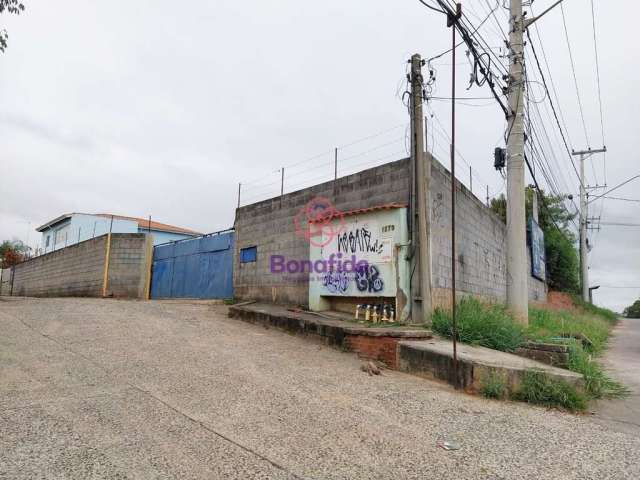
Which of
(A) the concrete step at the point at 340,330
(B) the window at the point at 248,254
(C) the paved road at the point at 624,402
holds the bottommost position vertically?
(C) the paved road at the point at 624,402

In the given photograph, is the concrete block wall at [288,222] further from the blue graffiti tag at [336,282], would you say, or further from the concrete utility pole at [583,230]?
the concrete utility pole at [583,230]

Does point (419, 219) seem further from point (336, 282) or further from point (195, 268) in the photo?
point (195, 268)

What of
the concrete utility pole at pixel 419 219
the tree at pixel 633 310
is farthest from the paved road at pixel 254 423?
the tree at pixel 633 310

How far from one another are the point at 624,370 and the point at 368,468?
6218mm

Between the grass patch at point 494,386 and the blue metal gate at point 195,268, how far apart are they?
25.6 ft

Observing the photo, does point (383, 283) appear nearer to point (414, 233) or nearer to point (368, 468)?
point (414, 233)

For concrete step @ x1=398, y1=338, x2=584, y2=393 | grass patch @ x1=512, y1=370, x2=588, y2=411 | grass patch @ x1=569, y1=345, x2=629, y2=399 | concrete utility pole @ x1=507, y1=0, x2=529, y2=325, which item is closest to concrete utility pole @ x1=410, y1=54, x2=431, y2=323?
concrete step @ x1=398, y1=338, x2=584, y2=393

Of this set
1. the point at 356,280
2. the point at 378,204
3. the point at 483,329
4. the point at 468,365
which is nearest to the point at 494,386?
the point at 468,365

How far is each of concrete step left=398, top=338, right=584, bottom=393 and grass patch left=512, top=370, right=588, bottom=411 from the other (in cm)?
6

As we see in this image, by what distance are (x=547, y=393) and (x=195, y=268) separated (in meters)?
10.2

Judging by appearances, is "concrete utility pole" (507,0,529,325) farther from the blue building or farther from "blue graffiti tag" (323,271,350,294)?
the blue building

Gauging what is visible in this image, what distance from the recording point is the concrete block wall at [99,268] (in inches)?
561

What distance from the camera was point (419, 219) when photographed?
284 inches

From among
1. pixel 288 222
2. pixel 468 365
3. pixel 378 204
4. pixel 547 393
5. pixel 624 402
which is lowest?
pixel 624 402
